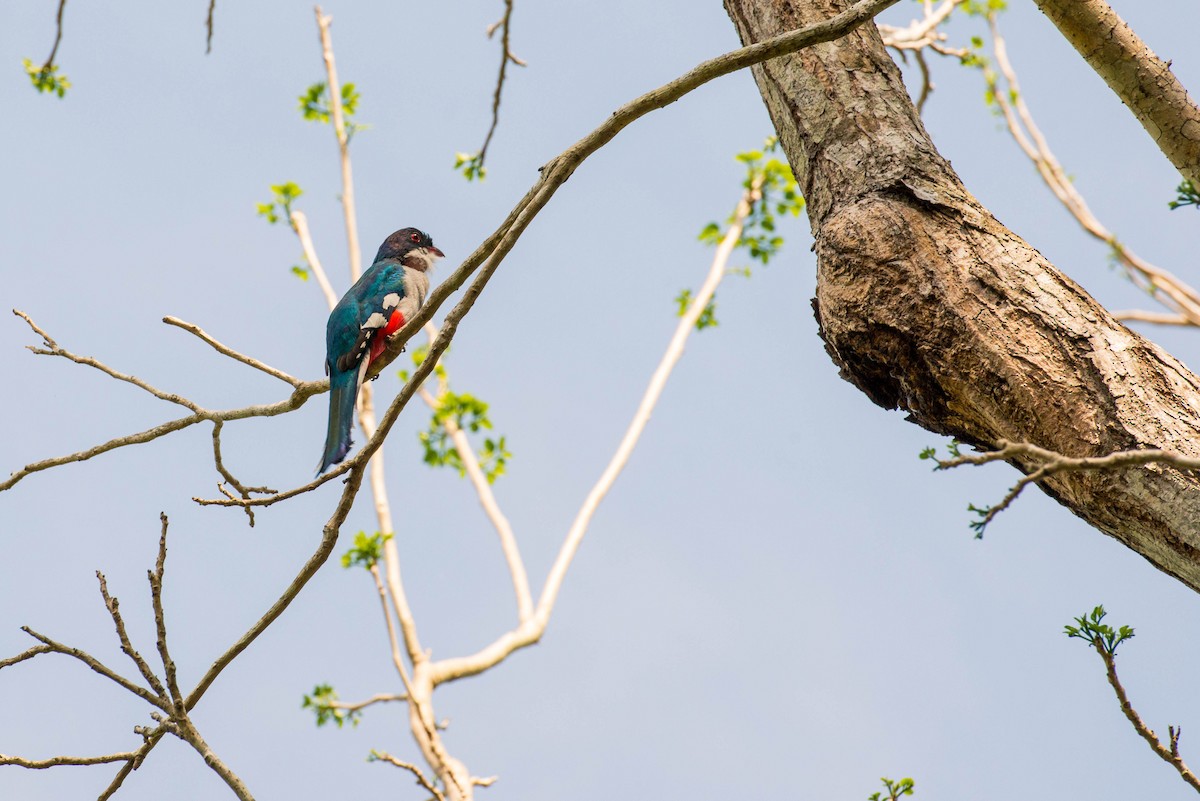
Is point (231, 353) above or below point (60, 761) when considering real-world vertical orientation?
above

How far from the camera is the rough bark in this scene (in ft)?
7.55

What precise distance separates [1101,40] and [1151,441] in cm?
102

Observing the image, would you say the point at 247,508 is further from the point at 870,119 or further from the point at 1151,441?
the point at 1151,441

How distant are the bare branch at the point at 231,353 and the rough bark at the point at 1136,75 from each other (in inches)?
90.3

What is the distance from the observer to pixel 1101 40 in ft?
7.94

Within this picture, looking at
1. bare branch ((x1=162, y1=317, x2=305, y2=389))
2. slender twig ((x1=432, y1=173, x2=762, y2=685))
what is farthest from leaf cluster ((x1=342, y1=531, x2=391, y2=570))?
bare branch ((x1=162, y1=317, x2=305, y2=389))

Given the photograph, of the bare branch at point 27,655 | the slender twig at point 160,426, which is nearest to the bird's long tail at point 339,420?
the slender twig at point 160,426

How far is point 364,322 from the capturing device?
507 centimetres

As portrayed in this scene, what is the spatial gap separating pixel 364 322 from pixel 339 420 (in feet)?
3.10

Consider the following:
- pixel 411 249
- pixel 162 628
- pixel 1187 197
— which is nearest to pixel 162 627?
pixel 162 628

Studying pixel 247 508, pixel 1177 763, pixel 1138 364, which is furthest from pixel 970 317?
pixel 247 508

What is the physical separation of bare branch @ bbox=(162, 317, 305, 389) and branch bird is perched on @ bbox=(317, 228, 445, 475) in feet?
2.97

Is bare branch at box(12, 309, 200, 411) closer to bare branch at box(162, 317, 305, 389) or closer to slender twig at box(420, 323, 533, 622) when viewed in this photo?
bare branch at box(162, 317, 305, 389)

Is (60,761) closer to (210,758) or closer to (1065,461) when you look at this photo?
(210,758)
